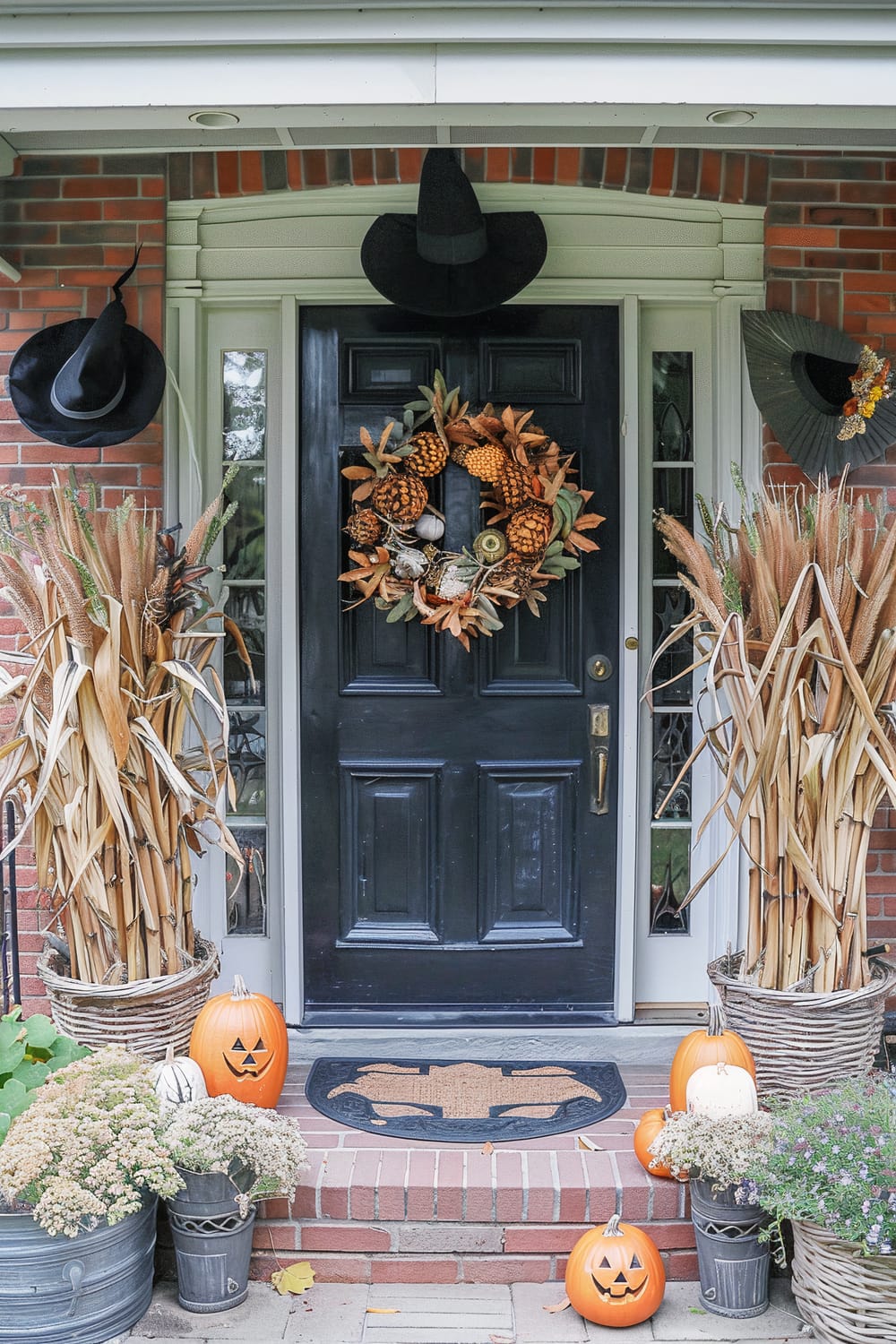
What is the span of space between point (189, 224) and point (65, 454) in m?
0.78

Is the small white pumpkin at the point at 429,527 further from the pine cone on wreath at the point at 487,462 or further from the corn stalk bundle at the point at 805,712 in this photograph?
the corn stalk bundle at the point at 805,712

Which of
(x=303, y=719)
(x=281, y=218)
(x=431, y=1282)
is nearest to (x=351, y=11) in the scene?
(x=281, y=218)

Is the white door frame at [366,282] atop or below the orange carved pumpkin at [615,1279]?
atop

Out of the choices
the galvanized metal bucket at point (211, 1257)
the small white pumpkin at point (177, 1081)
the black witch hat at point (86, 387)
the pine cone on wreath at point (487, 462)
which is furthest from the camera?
the pine cone on wreath at point (487, 462)

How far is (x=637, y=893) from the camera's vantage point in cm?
351

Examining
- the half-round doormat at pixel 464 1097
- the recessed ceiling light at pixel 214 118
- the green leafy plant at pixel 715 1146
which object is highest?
the recessed ceiling light at pixel 214 118

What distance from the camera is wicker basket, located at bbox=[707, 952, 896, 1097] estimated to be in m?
2.63

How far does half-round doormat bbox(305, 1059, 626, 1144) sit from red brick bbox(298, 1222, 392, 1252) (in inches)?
9.8

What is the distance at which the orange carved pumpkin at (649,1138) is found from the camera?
260 cm

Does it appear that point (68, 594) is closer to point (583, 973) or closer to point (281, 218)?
point (281, 218)

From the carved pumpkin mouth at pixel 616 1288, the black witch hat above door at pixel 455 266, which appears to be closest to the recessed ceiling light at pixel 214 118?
the black witch hat above door at pixel 455 266

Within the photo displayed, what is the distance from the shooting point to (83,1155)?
2.23 meters

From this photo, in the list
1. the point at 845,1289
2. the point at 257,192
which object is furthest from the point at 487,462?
the point at 845,1289

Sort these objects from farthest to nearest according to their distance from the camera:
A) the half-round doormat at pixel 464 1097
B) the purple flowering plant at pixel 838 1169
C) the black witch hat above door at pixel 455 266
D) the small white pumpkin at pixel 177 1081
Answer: the black witch hat above door at pixel 455 266 < the half-round doormat at pixel 464 1097 < the small white pumpkin at pixel 177 1081 < the purple flowering plant at pixel 838 1169
